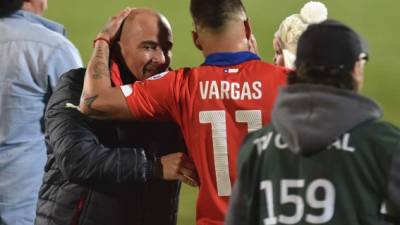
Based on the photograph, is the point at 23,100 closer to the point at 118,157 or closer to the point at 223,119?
the point at 118,157

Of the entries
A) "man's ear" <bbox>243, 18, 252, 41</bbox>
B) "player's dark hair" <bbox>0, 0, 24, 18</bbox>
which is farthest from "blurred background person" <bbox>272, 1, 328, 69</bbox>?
"player's dark hair" <bbox>0, 0, 24, 18</bbox>

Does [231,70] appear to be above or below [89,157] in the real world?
above

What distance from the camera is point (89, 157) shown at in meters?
2.01

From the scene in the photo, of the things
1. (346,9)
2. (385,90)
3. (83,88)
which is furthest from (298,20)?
(346,9)

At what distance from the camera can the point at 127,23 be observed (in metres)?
2.23

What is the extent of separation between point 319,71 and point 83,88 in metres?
0.83

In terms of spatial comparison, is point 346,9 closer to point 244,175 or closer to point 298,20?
point 298,20

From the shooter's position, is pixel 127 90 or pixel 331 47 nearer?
pixel 331 47

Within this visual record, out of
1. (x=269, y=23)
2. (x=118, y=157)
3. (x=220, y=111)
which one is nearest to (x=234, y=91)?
(x=220, y=111)

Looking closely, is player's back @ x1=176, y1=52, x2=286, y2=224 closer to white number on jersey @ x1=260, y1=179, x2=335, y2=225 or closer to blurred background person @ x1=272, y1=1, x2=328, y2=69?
white number on jersey @ x1=260, y1=179, x2=335, y2=225

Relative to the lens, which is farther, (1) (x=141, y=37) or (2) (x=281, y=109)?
(1) (x=141, y=37)

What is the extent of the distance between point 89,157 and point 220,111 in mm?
384

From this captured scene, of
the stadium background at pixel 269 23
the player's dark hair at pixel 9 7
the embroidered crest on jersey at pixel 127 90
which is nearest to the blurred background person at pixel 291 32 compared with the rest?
the embroidered crest on jersey at pixel 127 90

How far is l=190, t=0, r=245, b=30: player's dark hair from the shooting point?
1.98m
